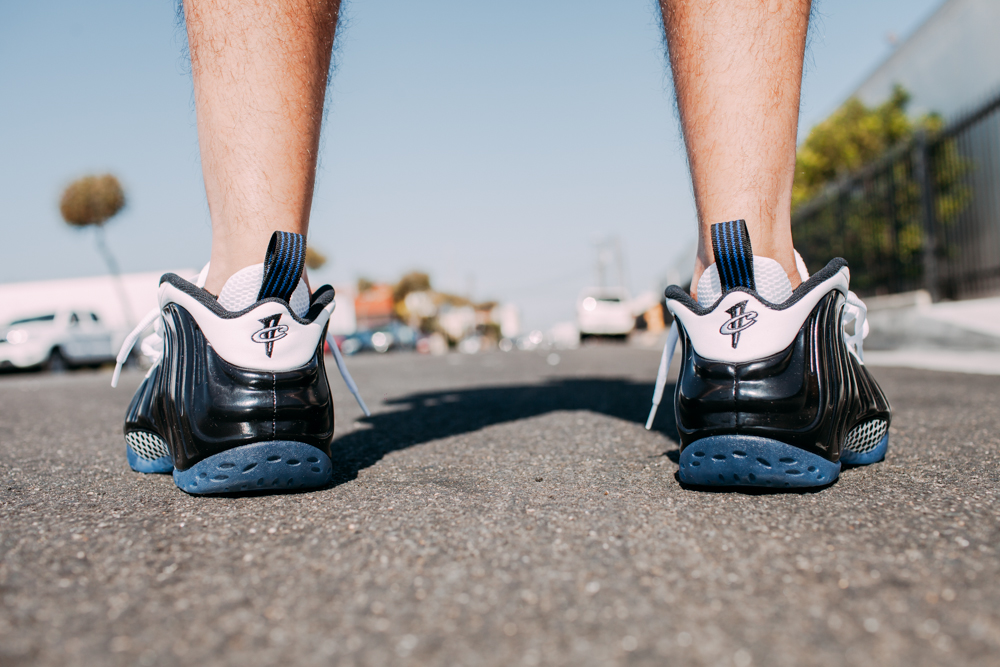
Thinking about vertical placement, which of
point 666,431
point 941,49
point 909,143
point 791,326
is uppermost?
point 941,49

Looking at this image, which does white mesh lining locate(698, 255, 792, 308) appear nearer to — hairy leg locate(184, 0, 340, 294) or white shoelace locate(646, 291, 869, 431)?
white shoelace locate(646, 291, 869, 431)

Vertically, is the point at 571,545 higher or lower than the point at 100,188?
lower

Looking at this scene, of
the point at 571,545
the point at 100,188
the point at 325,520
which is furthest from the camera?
the point at 100,188

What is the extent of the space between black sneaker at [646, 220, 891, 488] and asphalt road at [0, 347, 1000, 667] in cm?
5

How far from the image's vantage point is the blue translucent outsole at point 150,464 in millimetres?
1162

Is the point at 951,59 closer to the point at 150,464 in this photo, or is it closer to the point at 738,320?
the point at 738,320

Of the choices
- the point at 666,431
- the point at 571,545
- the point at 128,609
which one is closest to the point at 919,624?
the point at 571,545

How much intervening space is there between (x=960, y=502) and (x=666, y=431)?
2.40 ft

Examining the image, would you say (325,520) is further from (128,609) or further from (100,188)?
(100,188)

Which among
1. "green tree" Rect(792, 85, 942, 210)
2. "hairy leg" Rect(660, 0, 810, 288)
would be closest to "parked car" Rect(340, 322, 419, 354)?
"green tree" Rect(792, 85, 942, 210)

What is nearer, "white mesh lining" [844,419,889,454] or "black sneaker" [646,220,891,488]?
"black sneaker" [646,220,891,488]

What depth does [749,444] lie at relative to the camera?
0.94 meters

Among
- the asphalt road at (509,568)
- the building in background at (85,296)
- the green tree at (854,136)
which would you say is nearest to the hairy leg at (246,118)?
the asphalt road at (509,568)

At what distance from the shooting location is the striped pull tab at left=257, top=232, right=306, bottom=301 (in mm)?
1029
